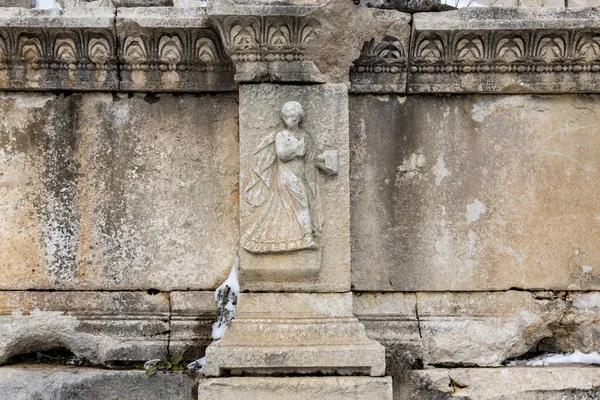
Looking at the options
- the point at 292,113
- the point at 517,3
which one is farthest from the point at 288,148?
the point at 517,3

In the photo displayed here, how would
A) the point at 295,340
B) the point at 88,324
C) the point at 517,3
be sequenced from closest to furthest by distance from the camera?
1. the point at 295,340
2. the point at 88,324
3. the point at 517,3

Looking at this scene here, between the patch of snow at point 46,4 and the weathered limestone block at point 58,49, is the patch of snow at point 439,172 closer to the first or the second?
Answer: the weathered limestone block at point 58,49

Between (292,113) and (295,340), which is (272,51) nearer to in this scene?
(292,113)

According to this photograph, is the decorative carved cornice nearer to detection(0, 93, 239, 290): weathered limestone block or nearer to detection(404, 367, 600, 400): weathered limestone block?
detection(0, 93, 239, 290): weathered limestone block

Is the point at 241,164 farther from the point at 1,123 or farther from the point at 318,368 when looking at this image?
the point at 1,123

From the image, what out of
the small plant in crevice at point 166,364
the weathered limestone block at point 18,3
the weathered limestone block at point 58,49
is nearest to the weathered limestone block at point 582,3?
the weathered limestone block at point 58,49

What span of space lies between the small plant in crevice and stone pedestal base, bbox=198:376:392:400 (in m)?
0.53

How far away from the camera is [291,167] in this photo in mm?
4414

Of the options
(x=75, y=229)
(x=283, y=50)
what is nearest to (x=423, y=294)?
(x=283, y=50)

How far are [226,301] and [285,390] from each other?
87 centimetres

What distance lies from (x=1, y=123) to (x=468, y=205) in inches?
125

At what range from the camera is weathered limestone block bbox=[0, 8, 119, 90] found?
15.0 feet

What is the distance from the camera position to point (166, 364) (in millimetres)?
4664

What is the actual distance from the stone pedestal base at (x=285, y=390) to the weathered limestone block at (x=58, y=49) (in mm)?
2081
